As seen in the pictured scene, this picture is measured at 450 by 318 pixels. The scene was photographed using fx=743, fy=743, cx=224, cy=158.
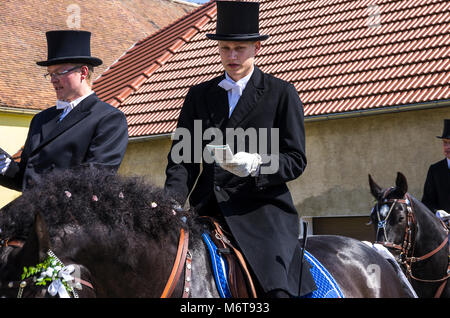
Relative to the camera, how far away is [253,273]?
3.51 meters

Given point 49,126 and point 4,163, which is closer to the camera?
point 4,163

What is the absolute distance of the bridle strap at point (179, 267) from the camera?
318 centimetres

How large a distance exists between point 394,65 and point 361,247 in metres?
8.05

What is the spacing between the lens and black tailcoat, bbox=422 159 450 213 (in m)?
8.45

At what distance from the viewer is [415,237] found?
6.88 metres

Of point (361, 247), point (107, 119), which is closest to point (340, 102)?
point (361, 247)

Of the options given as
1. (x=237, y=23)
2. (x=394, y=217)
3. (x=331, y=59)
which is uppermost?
(x=331, y=59)

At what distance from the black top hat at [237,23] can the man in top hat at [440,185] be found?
5.23 metres

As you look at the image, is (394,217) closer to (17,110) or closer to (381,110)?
(381,110)

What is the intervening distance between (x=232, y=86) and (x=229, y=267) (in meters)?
0.95

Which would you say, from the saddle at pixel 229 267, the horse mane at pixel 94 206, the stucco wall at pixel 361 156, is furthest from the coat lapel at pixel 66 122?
the stucco wall at pixel 361 156

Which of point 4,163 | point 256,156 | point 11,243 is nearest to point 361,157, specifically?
point 4,163
